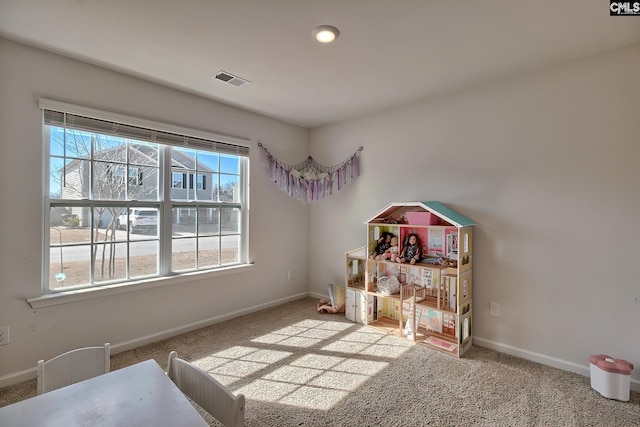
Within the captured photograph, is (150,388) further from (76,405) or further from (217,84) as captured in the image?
(217,84)

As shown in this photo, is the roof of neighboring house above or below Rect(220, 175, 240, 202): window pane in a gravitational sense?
above

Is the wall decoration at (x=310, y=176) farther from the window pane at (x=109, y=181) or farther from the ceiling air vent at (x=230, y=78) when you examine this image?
the window pane at (x=109, y=181)

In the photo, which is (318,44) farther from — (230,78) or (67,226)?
(67,226)

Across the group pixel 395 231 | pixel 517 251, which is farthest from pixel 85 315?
pixel 517 251

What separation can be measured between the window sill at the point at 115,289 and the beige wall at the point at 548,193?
2381 mm

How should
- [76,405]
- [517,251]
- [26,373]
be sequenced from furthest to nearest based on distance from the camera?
[517,251] < [26,373] < [76,405]

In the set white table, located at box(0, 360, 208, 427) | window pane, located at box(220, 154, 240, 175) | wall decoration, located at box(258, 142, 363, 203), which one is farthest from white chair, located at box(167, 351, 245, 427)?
wall decoration, located at box(258, 142, 363, 203)

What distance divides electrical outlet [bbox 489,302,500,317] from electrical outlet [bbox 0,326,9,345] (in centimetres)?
382

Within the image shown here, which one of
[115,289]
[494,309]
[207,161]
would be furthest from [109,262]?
[494,309]

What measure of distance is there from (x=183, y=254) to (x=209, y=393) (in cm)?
228

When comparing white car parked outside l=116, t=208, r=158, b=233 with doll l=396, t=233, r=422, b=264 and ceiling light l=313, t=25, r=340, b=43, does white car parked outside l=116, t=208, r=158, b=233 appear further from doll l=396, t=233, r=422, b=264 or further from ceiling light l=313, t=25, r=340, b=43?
doll l=396, t=233, r=422, b=264

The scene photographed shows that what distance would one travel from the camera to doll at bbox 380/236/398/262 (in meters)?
3.21

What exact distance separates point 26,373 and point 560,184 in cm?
432

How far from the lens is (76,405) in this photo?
1.11m
